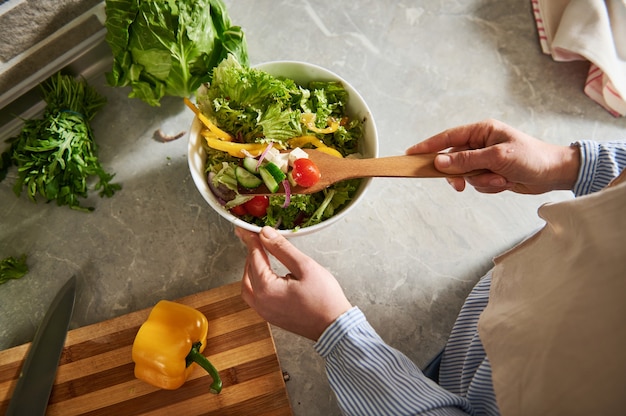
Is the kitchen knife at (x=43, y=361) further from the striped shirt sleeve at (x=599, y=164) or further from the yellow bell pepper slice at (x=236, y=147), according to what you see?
the striped shirt sleeve at (x=599, y=164)

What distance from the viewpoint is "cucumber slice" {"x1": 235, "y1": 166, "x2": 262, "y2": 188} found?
42.9 inches

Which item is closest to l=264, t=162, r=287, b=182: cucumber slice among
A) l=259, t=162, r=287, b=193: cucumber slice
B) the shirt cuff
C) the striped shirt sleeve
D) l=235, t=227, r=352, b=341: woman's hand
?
l=259, t=162, r=287, b=193: cucumber slice

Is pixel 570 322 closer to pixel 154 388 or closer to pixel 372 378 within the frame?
pixel 372 378

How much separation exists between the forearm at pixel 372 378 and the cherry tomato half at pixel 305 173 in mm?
310

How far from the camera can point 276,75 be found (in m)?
1.24

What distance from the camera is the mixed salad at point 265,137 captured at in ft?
3.63

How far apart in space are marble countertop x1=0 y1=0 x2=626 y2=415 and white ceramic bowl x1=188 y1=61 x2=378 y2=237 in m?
0.26

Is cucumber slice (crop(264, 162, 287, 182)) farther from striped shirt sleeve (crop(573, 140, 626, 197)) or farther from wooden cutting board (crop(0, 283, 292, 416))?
striped shirt sleeve (crop(573, 140, 626, 197))

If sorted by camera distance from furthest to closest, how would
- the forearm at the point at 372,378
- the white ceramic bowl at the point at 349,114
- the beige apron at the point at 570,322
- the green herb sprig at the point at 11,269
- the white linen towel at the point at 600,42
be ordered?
the white linen towel at the point at 600,42 < the green herb sprig at the point at 11,269 < the white ceramic bowl at the point at 349,114 < the forearm at the point at 372,378 < the beige apron at the point at 570,322

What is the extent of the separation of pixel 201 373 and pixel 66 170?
2.27 ft

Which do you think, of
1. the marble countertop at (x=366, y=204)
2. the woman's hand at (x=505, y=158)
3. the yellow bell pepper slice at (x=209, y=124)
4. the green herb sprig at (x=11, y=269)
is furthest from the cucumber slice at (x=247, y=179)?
the green herb sprig at (x=11, y=269)

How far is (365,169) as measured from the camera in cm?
107

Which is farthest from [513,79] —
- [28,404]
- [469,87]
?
[28,404]

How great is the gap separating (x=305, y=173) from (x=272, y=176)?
0.26 ft
